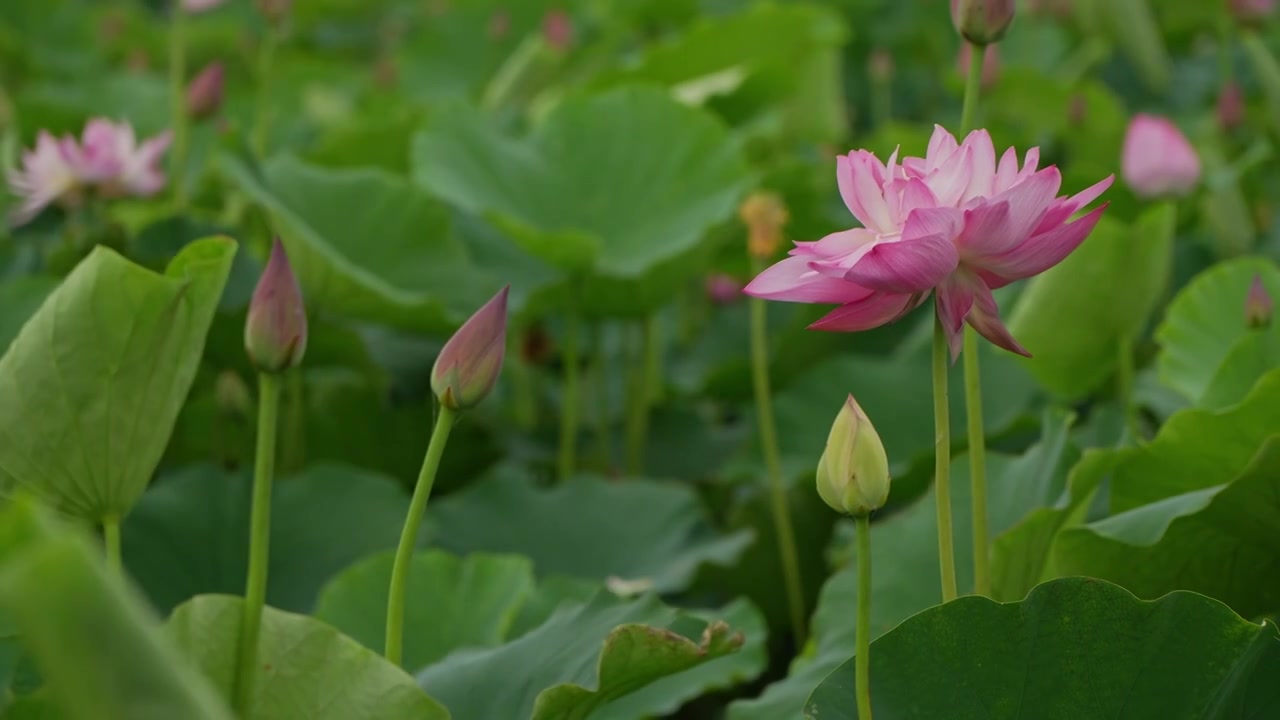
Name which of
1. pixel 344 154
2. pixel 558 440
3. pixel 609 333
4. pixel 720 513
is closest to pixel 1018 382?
pixel 720 513

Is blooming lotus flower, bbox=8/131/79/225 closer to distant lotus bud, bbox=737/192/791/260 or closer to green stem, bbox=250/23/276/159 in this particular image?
green stem, bbox=250/23/276/159

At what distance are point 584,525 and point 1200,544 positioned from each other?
0.64m

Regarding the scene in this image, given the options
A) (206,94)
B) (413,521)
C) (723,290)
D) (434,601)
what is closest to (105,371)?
(413,521)

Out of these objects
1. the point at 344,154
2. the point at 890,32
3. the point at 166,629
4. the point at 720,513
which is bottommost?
the point at 720,513

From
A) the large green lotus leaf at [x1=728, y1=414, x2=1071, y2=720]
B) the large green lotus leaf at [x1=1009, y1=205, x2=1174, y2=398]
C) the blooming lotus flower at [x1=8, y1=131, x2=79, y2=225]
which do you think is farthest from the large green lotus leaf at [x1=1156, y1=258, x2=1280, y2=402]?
the blooming lotus flower at [x1=8, y1=131, x2=79, y2=225]

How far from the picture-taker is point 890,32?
9.29ft

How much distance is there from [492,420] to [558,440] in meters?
0.08

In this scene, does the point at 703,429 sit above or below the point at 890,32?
below

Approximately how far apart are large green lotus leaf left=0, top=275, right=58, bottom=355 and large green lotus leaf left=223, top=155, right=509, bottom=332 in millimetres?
244

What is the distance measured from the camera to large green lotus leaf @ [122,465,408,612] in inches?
47.2

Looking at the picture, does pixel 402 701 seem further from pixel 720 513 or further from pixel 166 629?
pixel 720 513

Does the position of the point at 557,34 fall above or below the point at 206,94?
above

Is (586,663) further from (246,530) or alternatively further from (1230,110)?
(1230,110)

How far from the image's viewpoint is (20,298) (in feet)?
3.90
